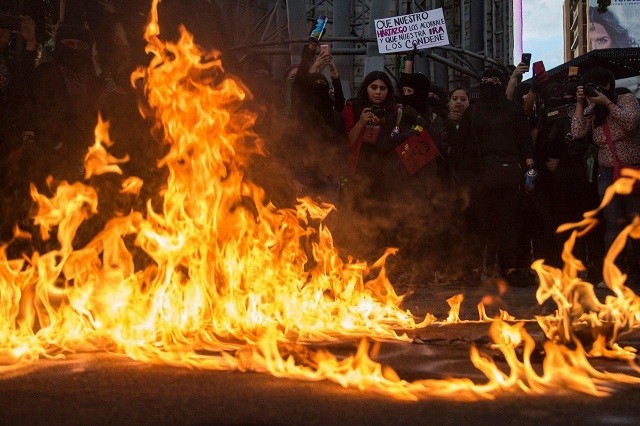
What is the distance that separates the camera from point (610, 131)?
8.23 metres

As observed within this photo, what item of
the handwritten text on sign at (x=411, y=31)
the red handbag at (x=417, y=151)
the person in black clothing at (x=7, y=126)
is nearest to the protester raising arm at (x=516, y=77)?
the red handbag at (x=417, y=151)

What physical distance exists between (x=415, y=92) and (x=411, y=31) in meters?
4.85

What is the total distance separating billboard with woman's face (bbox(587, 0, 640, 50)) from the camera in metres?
39.8

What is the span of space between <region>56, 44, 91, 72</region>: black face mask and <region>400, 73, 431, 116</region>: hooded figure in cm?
314

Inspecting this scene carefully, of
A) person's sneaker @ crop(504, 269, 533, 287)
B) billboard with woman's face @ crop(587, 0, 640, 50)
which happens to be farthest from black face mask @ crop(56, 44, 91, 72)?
billboard with woman's face @ crop(587, 0, 640, 50)

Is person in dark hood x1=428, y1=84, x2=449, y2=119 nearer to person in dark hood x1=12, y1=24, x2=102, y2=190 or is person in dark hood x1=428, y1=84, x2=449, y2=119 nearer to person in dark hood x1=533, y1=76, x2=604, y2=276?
person in dark hood x1=533, y1=76, x2=604, y2=276

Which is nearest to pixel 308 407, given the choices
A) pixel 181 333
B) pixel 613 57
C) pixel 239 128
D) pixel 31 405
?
pixel 31 405

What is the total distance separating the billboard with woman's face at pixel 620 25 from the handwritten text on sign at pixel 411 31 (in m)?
28.4

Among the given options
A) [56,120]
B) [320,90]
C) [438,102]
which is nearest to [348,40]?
[438,102]

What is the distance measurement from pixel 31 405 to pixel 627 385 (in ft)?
7.52

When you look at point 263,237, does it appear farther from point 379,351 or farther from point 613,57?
point 613,57

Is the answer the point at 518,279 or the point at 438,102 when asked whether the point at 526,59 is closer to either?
the point at 438,102

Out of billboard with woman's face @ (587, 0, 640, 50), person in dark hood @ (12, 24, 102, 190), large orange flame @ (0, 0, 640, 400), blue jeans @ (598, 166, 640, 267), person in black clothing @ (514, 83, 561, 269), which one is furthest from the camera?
billboard with woman's face @ (587, 0, 640, 50)

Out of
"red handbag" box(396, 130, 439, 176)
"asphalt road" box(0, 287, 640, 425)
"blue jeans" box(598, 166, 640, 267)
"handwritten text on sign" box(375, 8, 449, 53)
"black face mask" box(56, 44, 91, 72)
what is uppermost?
"handwritten text on sign" box(375, 8, 449, 53)
